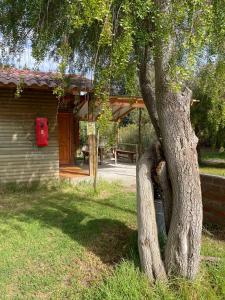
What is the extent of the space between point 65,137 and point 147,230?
10.7 m

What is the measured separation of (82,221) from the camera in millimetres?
7191

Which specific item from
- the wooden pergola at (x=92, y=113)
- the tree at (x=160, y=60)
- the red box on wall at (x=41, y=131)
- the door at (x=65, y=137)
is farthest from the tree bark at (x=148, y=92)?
the door at (x=65, y=137)

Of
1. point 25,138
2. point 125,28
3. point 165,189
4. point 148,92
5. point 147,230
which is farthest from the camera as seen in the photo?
point 25,138

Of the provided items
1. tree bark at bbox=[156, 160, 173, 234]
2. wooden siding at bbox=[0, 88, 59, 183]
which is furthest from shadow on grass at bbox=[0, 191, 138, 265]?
wooden siding at bbox=[0, 88, 59, 183]

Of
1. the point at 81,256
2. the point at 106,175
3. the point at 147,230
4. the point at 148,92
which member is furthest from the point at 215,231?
the point at 106,175

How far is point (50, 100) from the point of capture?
37.5 feet

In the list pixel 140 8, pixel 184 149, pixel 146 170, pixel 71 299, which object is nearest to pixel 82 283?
pixel 71 299

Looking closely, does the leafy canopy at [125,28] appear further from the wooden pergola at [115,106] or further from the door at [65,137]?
the door at [65,137]

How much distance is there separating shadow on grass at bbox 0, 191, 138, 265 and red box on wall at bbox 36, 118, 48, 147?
1.64 m

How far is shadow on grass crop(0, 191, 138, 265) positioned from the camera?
574cm

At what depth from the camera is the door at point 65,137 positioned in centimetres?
1495

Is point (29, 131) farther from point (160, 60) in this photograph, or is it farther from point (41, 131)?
point (160, 60)

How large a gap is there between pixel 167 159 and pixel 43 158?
278 inches

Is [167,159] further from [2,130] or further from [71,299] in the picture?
[2,130]
